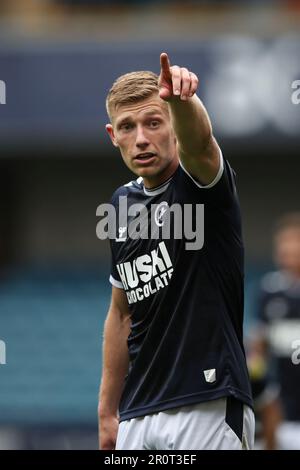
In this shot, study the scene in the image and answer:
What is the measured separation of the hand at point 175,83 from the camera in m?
3.41

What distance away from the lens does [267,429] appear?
7.40 m

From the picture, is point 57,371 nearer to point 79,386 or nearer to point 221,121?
point 79,386

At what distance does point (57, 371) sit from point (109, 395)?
29.3ft

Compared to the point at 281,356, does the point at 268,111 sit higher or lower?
higher

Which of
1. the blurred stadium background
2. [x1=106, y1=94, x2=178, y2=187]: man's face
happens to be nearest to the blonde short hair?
[x1=106, y1=94, x2=178, y2=187]: man's face

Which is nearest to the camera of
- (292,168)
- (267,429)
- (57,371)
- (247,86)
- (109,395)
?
(109,395)

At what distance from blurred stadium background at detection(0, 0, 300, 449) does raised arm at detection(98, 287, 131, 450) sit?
5708 millimetres

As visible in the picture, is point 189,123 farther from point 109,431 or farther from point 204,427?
point 109,431

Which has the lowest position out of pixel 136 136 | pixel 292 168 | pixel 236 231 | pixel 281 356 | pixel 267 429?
pixel 267 429

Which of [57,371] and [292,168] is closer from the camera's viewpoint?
[57,371]

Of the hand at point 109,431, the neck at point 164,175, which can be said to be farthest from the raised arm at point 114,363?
the neck at point 164,175

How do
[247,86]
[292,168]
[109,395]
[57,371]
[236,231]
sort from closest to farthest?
[236,231]
[109,395]
[247,86]
[57,371]
[292,168]

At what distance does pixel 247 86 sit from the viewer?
11844mm

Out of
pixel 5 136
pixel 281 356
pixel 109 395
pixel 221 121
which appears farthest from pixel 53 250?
pixel 109 395
